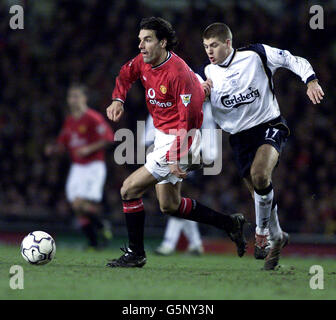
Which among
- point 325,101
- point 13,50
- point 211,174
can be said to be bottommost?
point 211,174

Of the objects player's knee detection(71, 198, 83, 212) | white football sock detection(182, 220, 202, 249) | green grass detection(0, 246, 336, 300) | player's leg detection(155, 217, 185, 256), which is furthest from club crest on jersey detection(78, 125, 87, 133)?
green grass detection(0, 246, 336, 300)

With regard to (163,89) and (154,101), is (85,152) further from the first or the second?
(163,89)

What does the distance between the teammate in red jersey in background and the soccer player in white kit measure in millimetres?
3939

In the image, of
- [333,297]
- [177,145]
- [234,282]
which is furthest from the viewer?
[177,145]

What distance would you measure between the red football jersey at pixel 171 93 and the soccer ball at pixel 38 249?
4.29ft

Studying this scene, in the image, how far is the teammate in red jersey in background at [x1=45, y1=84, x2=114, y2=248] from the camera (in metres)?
10.3

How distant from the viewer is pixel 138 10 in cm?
1594

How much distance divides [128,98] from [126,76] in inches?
313

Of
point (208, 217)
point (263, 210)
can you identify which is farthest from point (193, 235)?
point (263, 210)

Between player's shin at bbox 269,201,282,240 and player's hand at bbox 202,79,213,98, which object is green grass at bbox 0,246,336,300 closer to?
player's shin at bbox 269,201,282,240

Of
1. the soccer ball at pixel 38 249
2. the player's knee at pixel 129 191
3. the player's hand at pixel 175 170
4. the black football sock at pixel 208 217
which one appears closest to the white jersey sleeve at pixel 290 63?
the player's hand at pixel 175 170

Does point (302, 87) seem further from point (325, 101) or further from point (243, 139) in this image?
point (243, 139)

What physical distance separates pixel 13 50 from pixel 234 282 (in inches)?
441
